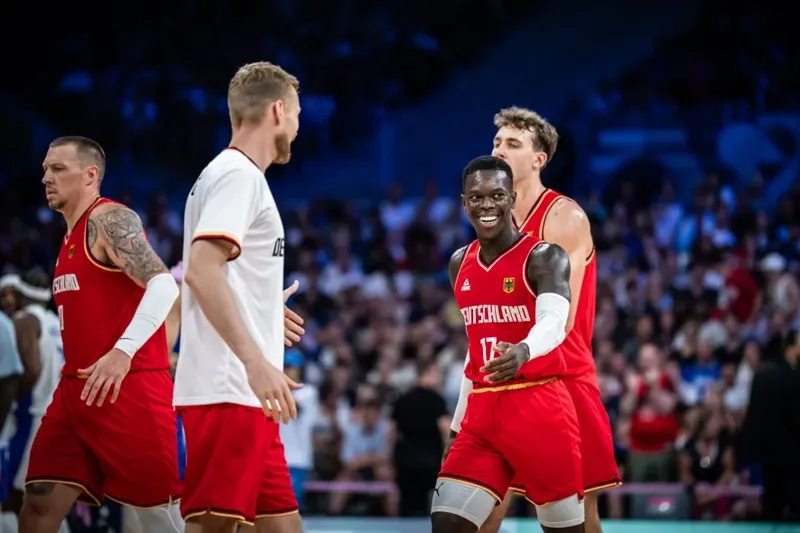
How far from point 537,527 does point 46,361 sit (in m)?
4.16

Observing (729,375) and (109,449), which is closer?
(109,449)

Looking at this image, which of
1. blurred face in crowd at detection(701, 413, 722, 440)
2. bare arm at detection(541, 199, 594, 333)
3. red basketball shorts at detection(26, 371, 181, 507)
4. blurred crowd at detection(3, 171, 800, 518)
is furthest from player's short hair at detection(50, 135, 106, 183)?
blurred face in crowd at detection(701, 413, 722, 440)

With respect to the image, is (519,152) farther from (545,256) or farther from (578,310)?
(545,256)

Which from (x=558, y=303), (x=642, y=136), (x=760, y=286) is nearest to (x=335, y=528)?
(x=558, y=303)

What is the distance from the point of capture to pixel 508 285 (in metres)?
5.76

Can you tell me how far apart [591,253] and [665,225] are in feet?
35.1

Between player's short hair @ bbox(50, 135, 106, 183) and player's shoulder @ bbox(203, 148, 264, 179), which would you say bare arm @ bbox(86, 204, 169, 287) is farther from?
player's shoulder @ bbox(203, 148, 264, 179)

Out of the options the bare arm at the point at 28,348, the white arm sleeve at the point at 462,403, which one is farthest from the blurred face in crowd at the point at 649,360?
the white arm sleeve at the point at 462,403

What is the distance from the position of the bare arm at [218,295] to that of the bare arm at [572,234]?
7.66ft

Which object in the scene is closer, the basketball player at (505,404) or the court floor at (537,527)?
the basketball player at (505,404)

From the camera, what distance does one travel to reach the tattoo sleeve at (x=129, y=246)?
232 inches

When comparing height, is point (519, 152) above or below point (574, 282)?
above

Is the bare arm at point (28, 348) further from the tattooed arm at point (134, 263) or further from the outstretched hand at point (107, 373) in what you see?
the outstretched hand at point (107, 373)

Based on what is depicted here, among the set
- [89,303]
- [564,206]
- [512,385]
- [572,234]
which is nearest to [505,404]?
[512,385]
